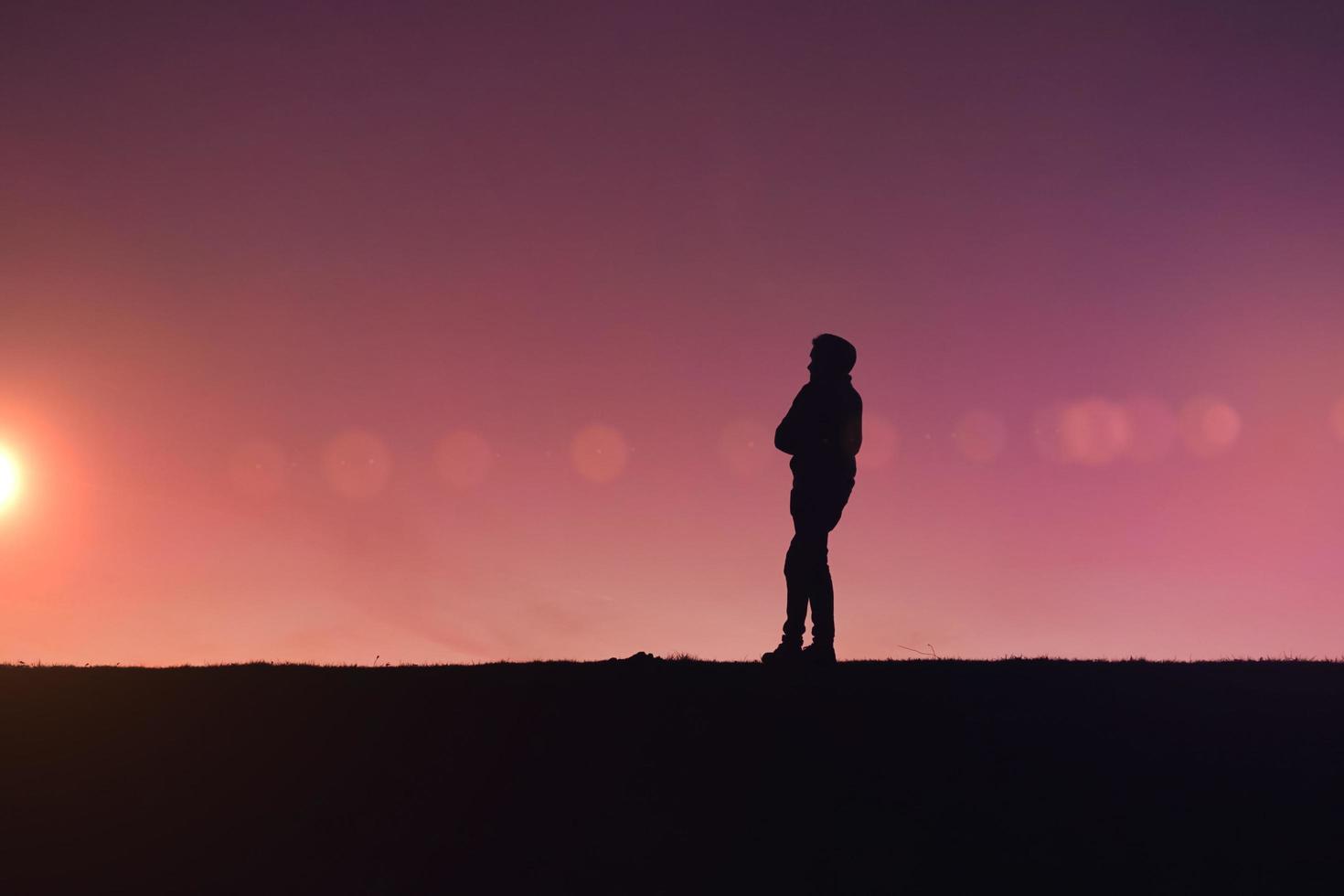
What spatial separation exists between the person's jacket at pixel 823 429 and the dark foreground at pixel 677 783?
2692 millimetres

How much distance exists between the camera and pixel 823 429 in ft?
45.1

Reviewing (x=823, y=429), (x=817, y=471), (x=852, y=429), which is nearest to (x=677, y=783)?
(x=817, y=471)

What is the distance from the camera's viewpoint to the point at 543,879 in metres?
8.52

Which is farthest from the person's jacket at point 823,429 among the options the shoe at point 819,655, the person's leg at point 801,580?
the shoe at point 819,655

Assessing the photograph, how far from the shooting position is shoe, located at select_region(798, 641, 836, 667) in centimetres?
1334

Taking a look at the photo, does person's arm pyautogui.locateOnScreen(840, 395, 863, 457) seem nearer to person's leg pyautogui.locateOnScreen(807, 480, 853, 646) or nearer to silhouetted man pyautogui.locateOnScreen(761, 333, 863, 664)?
silhouetted man pyautogui.locateOnScreen(761, 333, 863, 664)

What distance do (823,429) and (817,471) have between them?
551 millimetres

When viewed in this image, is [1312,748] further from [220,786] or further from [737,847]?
[220,786]

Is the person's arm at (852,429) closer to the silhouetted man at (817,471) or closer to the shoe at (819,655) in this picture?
the silhouetted man at (817,471)

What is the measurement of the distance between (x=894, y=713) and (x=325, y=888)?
5.88 meters

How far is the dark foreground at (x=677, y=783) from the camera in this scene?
8633mm

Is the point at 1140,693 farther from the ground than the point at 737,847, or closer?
farther from the ground

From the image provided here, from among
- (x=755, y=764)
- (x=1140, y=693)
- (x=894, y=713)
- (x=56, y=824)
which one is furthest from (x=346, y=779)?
(x=1140, y=693)

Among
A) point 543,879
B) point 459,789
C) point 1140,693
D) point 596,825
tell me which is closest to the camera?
point 543,879
